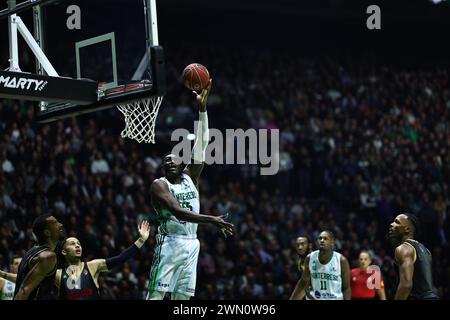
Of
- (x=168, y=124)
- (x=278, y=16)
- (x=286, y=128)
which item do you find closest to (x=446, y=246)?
(x=286, y=128)

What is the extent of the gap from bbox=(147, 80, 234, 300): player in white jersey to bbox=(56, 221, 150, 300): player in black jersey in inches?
26.7

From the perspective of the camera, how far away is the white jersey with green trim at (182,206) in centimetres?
883

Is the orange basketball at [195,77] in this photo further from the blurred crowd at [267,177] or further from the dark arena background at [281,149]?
the blurred crowd at [267,177]

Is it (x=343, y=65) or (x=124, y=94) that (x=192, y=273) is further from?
(x=343, y=65)

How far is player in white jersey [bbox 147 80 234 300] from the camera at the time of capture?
28.5 feet

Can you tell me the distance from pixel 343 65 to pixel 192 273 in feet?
51.8

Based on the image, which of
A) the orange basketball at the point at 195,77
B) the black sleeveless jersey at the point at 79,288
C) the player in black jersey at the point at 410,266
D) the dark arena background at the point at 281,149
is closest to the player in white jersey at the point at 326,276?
the player in black jersey at the point at 410,266

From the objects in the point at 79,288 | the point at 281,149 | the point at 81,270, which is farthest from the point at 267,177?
the point at 79,288

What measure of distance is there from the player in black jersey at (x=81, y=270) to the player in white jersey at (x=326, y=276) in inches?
92.4

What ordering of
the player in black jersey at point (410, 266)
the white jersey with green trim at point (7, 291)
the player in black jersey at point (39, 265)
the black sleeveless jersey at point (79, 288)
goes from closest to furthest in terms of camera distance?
the player in black jersey at point (39, 265) → the player in black jersey at point (410, 266) → the black sleeveless jersey at point (79, 288) → the white jersey with green trim at point (7, 291)

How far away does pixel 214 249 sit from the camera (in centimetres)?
1669

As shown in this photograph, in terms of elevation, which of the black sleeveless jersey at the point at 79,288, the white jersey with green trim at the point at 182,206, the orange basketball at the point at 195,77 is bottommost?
the black sleeveless jersey at the point at 79,288

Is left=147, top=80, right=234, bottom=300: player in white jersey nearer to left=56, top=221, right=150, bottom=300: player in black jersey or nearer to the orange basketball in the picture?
the orange basketball
